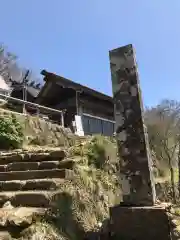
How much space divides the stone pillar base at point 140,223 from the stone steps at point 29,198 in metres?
1.17

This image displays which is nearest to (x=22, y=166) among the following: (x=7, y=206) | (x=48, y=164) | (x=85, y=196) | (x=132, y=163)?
(x=48, y=164)

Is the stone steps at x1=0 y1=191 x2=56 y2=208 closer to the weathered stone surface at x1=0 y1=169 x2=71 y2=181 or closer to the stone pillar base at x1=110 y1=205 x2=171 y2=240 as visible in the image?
the weathered stone surface at x1=0 y1=169 x2=71 y2=181

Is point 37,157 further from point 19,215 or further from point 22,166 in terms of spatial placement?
point 19,215

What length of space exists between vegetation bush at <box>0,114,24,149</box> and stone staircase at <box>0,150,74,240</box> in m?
2.44

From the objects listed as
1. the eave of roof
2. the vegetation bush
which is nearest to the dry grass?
the vegetation bush

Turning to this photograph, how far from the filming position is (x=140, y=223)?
177 inches

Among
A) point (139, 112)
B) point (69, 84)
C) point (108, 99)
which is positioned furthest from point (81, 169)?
point (108, 99)

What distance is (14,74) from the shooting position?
41.5m

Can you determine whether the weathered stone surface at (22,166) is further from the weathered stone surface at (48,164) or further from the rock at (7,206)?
the rock at (7,206)

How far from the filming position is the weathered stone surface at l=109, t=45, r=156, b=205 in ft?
16.2

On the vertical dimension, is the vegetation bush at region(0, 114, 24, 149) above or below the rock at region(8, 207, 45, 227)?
above

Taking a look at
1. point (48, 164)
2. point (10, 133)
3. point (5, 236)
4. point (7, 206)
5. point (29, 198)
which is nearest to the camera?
point (5, 236)

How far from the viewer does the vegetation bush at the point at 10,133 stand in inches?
389

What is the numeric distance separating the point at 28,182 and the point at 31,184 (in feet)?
0.29
